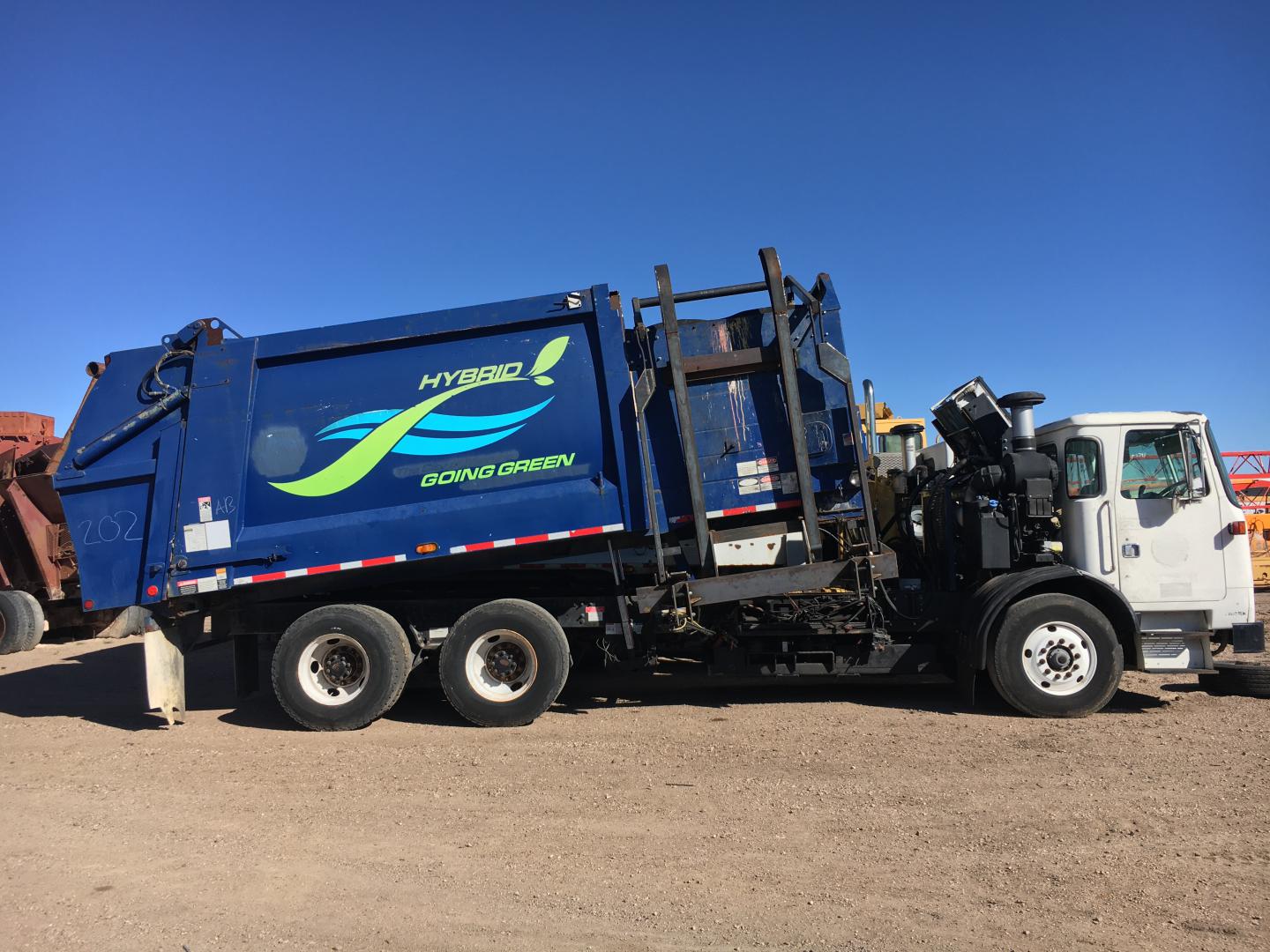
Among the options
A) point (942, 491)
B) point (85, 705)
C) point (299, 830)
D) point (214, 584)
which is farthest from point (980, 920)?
point (85, 705)

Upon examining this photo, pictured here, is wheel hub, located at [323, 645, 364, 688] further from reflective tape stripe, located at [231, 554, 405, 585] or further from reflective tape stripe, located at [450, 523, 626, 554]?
reflective tape stripe, located at [450, 523, 626, 554]

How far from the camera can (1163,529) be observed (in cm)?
683

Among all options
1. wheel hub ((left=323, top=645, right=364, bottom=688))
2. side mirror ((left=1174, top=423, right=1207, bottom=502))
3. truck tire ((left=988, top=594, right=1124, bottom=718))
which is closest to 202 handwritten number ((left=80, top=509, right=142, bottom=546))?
wheel hub ((left=323, top=645, right=364, bottom=688))

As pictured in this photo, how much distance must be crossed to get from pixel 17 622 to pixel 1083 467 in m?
14.7

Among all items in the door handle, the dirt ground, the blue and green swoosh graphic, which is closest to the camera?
the dirt ground

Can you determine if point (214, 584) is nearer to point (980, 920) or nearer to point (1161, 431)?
point (980, 920)

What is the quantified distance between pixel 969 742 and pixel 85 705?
837cm

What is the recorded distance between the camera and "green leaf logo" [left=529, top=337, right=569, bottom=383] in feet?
23.2

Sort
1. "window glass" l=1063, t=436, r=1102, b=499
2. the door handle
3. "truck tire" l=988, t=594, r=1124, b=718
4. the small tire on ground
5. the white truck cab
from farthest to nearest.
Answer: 1. the small tire on ground
2. "window glass" l=1063, t=436, r=1102, b=499
3. the door handle
4. the white truck cab
5. "truck tire" l=988, t=594, r=1124, b=718

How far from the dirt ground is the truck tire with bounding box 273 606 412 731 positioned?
26cm

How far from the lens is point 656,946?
3.30 metres

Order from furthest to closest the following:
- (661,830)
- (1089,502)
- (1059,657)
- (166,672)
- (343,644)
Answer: (166,672), (343,644), (1089,502), (1059,657), (661,830)

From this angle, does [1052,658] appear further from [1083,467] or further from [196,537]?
[196,537]

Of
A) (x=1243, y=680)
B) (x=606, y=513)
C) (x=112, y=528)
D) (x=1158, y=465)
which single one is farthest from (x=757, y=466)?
(x=112, y=528)
